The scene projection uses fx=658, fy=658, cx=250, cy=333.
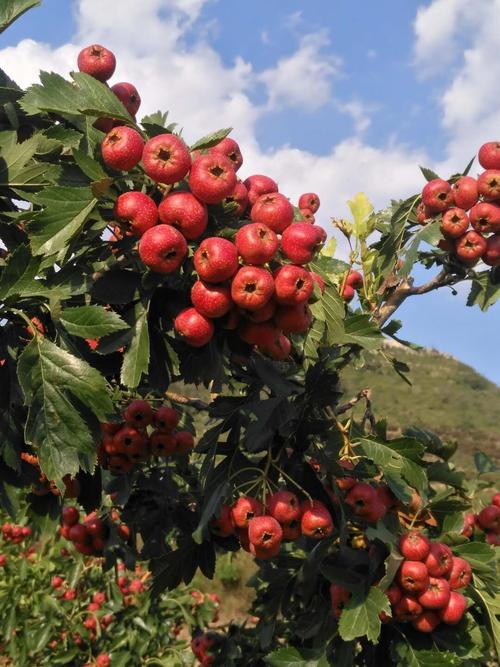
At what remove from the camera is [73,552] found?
17.6 feet

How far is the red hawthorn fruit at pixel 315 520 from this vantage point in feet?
6.36

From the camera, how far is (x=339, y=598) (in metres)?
2.30

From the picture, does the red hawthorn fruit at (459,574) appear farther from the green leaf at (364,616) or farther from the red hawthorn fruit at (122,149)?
the red hawthorn fruit at (122,149)

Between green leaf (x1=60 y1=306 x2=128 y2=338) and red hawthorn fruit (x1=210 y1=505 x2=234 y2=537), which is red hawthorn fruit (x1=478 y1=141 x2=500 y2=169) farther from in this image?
green leaf (x1=60 y1=306 x2=128 y2=338)

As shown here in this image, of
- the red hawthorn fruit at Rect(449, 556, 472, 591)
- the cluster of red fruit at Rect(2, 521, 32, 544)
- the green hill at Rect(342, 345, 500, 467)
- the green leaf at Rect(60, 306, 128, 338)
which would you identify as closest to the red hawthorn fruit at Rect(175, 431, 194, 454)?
the red hawthorn fruit at Rect(449, 556, 472, 591)

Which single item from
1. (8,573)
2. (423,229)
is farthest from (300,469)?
(8,573)

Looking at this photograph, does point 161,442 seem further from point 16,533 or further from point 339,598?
point 16,533

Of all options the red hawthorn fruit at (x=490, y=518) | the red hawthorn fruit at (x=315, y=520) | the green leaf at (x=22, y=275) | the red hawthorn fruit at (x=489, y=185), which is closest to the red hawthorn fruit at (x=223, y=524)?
the red hawthorn fruit at (x=315, y=520)

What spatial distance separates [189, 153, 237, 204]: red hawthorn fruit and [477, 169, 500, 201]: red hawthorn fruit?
5.29ft

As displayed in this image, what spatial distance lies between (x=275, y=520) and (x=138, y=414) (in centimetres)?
93

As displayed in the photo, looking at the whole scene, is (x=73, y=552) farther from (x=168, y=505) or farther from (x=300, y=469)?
(x=300, y=469)

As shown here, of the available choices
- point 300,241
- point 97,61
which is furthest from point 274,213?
point 97,61

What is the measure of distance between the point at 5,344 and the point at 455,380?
5068 cm

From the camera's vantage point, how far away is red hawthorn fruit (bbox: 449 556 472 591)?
2414mm
